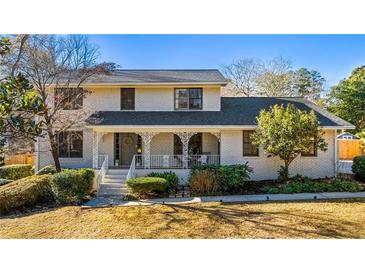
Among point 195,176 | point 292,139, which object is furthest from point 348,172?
point 195,176

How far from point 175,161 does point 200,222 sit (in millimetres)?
6802

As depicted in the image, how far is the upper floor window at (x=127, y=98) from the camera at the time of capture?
1450 centimetres

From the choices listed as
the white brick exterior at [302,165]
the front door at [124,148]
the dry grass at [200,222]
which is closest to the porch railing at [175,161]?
the white brick exterior at [302,165]

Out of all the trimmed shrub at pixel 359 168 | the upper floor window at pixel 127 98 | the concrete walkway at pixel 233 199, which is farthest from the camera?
the upper floor window at pixel 127 98

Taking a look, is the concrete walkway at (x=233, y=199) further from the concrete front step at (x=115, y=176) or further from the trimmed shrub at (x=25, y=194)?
the concrete front step at (x=115, y=176)

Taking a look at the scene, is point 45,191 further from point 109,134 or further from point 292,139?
point 292,139

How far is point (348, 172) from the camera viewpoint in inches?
570

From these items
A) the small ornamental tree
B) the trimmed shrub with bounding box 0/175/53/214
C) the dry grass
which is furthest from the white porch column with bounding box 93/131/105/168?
the small ornamental tree

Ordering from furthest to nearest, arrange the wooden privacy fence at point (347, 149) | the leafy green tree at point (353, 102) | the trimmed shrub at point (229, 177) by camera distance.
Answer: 1. the wooden privacy fence at point (347, 149)
2. the leafy green tree at point (353, 102)
3. the trimmed shrub at point (229, 177)

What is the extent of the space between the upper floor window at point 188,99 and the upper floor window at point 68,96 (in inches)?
212

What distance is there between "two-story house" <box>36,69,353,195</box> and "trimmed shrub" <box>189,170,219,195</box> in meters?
2.07

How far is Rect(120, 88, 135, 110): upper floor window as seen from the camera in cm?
1450

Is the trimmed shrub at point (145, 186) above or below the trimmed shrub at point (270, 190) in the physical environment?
above
